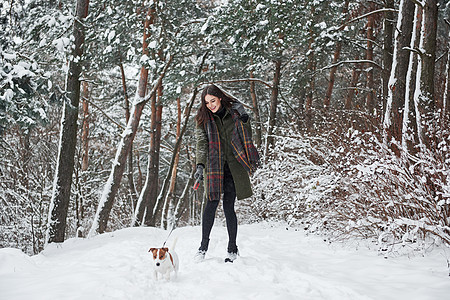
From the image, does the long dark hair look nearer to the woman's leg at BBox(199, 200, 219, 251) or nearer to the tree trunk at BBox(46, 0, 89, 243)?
the woman's leg at BBox(199, 200, 219, 251)

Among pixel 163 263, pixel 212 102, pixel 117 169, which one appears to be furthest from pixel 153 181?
pixel 163 263

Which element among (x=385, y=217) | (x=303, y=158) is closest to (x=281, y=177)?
(x=303, y=158)

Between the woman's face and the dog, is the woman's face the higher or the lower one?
the higher one

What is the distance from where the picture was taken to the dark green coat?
3.44m

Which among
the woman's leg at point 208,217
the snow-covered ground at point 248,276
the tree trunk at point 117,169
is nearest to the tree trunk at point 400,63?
the snow-covered ground at point 248,276

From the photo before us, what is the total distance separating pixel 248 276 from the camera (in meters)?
3.01

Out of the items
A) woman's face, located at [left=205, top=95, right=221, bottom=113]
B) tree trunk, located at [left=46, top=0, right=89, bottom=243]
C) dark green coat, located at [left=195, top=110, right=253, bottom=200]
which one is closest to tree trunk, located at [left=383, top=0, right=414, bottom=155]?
dark green coat, located at [left=195, top=110, right=253, bottom=200]

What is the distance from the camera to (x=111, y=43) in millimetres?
6832

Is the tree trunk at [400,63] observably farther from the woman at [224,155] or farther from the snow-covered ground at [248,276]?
the woman at [224,155]

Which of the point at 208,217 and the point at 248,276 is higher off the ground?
the point at 208,217

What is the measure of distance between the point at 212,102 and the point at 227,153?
1.84ft

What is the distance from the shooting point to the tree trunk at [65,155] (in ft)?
19.8

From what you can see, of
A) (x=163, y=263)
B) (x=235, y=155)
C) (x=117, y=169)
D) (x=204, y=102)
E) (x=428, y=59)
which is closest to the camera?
(x=163, y=263)

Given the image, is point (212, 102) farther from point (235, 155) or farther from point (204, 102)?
point (235, 155)
